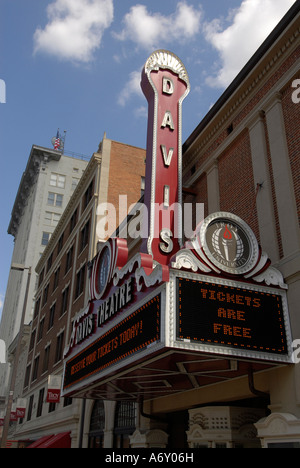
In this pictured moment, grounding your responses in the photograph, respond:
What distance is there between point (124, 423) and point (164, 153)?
456 inches

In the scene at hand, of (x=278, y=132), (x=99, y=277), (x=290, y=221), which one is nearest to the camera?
(x=290, y=221)

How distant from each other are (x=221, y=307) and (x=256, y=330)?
1.04m

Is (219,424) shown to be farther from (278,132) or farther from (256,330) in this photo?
(278,132)

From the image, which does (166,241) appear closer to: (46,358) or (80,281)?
(80,281)

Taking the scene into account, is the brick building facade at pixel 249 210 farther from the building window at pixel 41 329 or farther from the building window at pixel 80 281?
the building window at pixel 41 329

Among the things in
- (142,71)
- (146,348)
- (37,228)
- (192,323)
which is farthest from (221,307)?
(37,228)

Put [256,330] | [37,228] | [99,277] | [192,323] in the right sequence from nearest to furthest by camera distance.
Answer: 1. [192,323]
2. [256,330]
3. [99,277]
4. [37,228]

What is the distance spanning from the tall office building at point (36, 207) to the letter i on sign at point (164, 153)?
5988 centimetres

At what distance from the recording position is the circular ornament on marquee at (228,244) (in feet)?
32.3

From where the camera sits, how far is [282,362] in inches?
380

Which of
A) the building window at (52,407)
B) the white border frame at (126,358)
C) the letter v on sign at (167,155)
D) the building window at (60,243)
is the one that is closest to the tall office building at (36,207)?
the building window at (60,243)

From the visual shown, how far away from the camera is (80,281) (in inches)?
1134

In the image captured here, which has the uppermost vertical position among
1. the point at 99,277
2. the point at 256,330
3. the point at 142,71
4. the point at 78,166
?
the point at 78,166

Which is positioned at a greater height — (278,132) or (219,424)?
(278,132)
